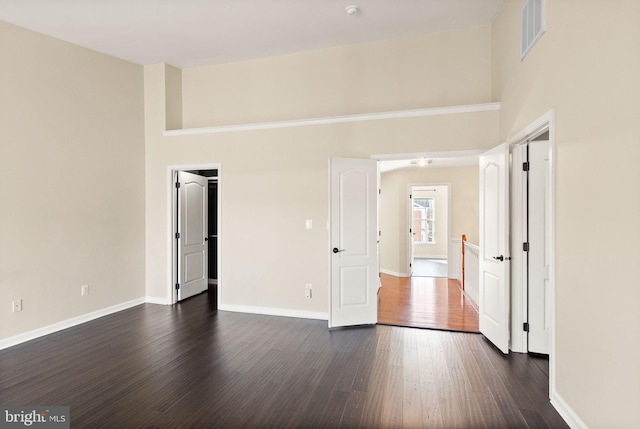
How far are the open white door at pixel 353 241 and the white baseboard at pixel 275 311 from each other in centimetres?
40

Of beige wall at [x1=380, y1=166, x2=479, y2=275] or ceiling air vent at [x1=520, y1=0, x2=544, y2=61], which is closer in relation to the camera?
ceiling air vent at [x1=520, y1=0, x2=544, y2=61]

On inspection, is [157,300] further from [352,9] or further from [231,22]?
[352,9]

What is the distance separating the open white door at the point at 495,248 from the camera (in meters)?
3.43

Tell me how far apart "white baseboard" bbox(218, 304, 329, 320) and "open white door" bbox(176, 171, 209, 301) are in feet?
3.37

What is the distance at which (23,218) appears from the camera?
12.5 feet

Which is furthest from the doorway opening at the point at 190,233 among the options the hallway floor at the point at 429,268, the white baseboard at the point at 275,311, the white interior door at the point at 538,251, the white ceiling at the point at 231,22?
the hallway floor at the point at 429,268

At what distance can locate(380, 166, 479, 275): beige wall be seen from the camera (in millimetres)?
7621

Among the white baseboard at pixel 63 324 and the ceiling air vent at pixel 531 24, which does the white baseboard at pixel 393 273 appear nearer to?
the white baseboard at pixel 63 324

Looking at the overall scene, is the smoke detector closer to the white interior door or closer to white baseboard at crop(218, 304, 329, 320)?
the white interior door

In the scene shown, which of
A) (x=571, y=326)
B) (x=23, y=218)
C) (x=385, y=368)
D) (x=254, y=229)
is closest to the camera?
(x=571, y=326)

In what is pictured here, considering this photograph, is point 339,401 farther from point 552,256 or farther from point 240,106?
point 240,106

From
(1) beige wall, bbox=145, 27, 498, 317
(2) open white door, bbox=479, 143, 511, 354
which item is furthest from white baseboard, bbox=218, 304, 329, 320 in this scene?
(2) open white door, bbox=479, 143, 511, 354

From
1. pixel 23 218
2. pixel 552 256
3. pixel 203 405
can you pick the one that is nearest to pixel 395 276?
pixel 552 256

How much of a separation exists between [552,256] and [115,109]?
18.3 feet
